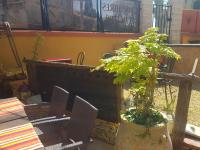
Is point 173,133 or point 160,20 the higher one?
point 160,20

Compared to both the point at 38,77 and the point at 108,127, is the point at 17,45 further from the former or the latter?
the point at 108,127

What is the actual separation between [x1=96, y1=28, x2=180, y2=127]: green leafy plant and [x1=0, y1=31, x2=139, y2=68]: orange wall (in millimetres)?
3896

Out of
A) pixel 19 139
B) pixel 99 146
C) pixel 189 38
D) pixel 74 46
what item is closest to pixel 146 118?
pixel 19 139

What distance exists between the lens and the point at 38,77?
505 centimetres

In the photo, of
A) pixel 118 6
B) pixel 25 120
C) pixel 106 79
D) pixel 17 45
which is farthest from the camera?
pixel 118 6

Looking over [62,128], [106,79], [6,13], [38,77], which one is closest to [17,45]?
[6,13]

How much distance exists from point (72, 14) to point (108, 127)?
15.2ft

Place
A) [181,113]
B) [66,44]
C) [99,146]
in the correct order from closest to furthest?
1. [181,113]
2. [99,146]
3. [66,44]

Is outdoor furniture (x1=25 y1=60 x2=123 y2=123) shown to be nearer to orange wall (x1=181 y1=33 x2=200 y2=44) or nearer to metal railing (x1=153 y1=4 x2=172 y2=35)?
metal railing (x1=153 y1=4 x2=172 y2=35)

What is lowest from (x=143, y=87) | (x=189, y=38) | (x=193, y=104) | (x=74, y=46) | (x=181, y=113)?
(x=193, y=104)

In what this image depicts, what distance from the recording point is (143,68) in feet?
8.43

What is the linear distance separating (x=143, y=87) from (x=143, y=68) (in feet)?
1.00

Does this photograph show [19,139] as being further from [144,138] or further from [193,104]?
[193,104]

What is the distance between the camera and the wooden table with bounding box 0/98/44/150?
219 centimetres
